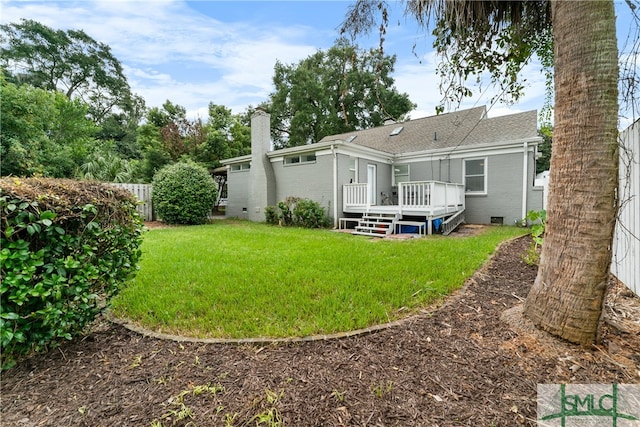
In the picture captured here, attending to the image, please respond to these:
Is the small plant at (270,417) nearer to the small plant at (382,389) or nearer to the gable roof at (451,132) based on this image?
the small plant at (382,389)

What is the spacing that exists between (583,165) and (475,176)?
31.3 ft

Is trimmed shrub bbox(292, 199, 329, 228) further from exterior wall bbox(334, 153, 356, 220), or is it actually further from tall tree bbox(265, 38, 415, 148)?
tall tree bbox(265, 38, 415, 148)

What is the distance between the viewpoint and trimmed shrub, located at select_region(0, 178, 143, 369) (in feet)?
5.85

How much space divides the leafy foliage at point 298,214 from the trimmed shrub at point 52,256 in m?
7.83

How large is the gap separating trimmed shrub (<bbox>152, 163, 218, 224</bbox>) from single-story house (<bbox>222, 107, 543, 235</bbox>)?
2119 mm

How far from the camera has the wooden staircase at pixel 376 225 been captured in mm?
8713

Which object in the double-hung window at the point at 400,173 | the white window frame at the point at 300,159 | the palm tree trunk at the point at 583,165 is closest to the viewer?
the palm tree trunk at the point at 583,165

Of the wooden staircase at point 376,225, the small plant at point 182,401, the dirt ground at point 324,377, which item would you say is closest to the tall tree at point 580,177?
the dirt ground at point 324,377

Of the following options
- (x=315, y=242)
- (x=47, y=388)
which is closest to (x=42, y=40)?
(x=315, y=242)

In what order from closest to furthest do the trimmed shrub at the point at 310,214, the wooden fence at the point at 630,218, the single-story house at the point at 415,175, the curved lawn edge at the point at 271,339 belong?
the curved lawn edge at the point at 271,339 → the wooden fence at the point at 630,218 → the single-story house at the point at 415,175 → the trimmed shrub at the point at 310,214

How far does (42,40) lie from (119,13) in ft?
98.7

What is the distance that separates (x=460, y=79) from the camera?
3949mm

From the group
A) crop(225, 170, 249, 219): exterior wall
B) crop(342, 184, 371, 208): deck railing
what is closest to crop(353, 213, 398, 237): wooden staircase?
crop(342, 184, 371, 208): deck railing

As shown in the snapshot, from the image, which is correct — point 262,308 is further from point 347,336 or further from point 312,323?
point 347,336
